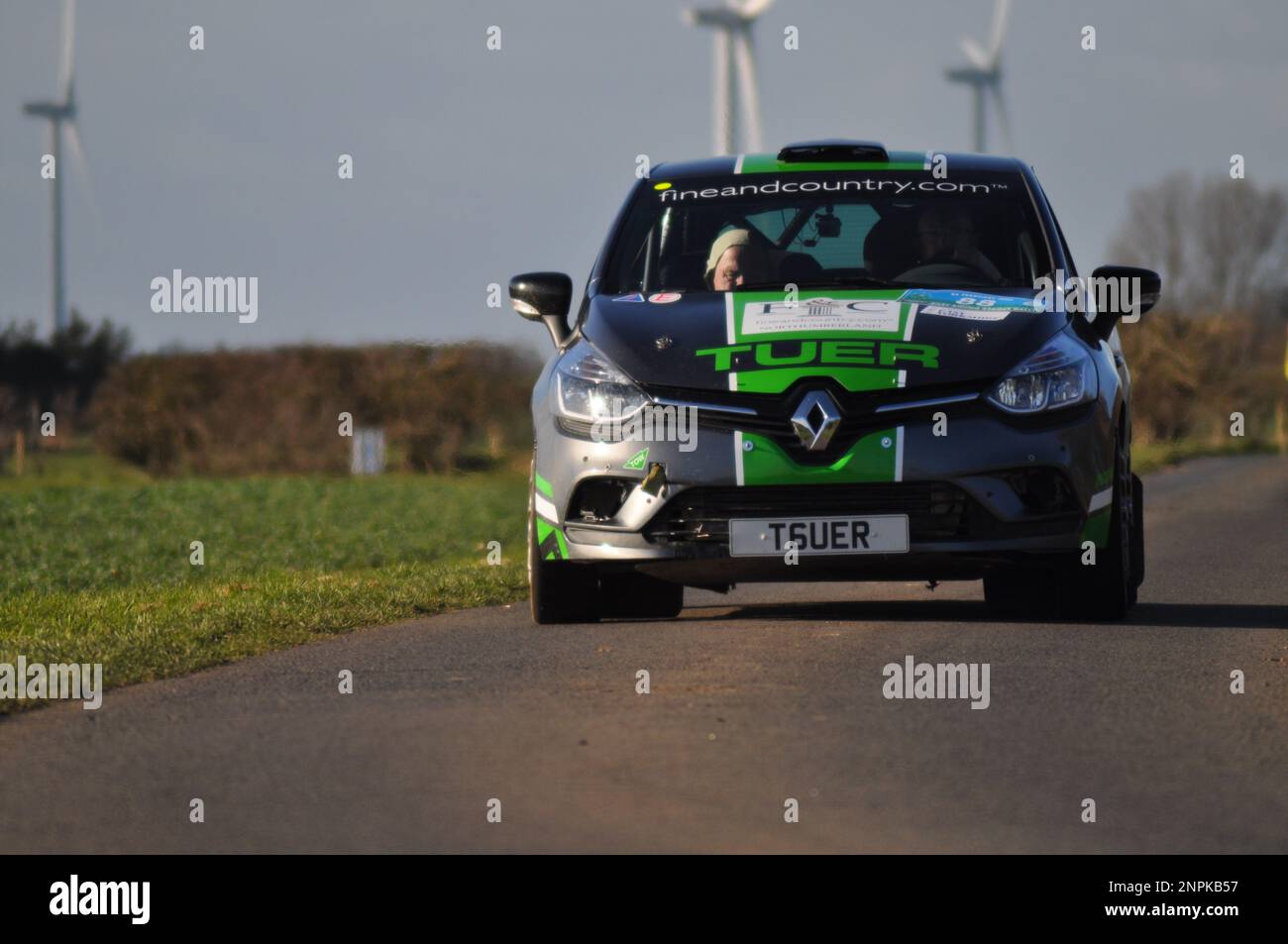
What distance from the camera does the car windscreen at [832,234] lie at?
31.3 feet

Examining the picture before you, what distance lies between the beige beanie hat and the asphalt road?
158 cm

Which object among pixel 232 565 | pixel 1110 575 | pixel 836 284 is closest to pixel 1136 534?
pixel 1110 575

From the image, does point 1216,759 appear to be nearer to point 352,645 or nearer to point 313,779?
point 313,779

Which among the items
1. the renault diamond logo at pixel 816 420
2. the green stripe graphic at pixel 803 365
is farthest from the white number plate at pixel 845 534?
the green stripe graphic at pixel 803 365

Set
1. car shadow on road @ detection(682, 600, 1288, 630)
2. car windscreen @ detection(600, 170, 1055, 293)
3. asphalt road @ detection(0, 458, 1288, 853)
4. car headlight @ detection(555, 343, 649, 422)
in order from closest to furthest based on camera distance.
→ 1. asphalt road @ detection(0, 458, 1288, 853)
2. car headlight @ detection(555, 343, 649, 422)
3. car shadow on road @ detection(682, 600, 1288, 630)
4. car windscreen @ detection(600, 170, 1055, 293)

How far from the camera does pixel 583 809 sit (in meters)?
5.37

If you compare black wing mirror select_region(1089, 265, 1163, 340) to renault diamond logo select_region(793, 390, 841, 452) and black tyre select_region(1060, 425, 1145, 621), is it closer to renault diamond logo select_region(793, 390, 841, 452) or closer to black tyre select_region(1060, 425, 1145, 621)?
black tyre select_region(1060, 425, 1145, 621)

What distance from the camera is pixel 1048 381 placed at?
8.63m

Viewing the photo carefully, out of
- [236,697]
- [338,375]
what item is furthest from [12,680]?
[338,375]

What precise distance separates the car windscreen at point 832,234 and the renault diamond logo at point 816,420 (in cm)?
105

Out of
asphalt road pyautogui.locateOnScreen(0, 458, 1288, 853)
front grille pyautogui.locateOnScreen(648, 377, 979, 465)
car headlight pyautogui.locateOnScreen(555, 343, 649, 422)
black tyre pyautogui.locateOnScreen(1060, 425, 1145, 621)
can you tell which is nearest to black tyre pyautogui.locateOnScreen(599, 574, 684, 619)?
asphalt road pyautogui.locateOnScreen(0, 458, 1288, 853)

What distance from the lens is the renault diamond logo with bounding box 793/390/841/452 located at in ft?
27.4
